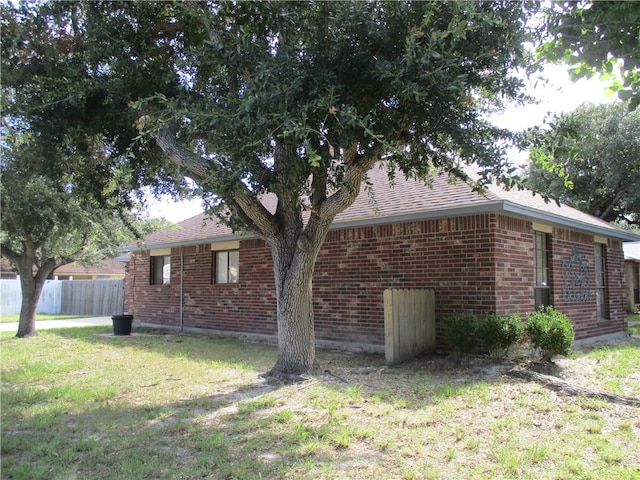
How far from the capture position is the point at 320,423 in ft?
17.6

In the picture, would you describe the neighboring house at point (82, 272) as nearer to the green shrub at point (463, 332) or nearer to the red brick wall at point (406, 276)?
the red brick wall at point (406, 276)

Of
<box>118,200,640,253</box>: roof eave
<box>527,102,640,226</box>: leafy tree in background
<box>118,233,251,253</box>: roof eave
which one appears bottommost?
<box>118,233,251,253</box>: roof eave

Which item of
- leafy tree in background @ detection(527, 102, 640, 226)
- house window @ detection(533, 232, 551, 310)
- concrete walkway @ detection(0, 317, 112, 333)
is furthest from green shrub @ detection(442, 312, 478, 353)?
concrete walkway @ detection(0, 317, 112, 333)

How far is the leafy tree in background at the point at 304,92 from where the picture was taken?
5570 millimetres

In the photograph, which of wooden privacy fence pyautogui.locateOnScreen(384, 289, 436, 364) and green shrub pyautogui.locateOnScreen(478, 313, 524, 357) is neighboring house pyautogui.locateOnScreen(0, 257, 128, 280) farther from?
green shrub pyautogui.locateOnScreen(478, 313, 524, 357)

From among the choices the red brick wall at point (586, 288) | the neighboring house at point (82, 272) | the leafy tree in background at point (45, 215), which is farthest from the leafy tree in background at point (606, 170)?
the neighboring house at point (82, 272)

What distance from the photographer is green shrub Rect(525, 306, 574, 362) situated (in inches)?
314

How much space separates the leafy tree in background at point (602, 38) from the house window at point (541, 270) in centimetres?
579

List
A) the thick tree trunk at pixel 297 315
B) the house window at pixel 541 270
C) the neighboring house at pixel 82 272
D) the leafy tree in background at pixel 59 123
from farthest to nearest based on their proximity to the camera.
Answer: the neighboring house at pixel 82 272
the house window at pixel 541 270
the leafy tree in background at pixel 59 123
the thick tree trunk at pixel 297 315

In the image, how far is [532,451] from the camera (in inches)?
178

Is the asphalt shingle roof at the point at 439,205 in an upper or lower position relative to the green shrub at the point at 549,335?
upper

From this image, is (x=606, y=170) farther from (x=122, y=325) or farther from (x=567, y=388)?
(x=122, y=325)

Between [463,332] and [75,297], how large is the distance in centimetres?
2653

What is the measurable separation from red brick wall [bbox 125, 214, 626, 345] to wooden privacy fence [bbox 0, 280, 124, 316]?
1416cm
